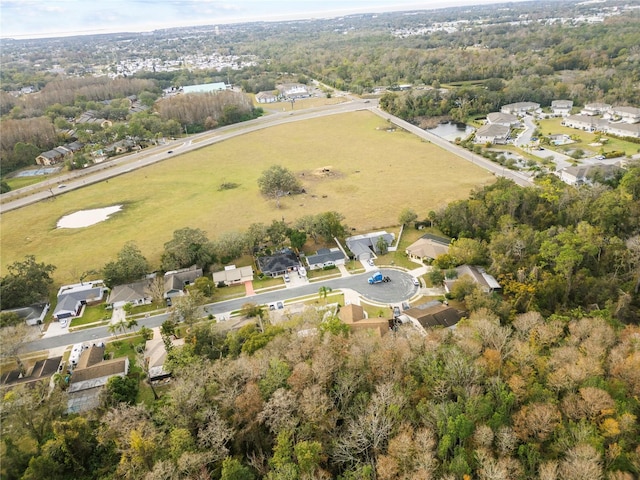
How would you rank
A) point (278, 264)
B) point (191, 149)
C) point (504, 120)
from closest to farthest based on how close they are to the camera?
point (278, 264), point (191, 149), point (504, 120)

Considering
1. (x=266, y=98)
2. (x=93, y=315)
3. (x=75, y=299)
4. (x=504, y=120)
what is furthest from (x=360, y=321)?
(x=266, y=98)

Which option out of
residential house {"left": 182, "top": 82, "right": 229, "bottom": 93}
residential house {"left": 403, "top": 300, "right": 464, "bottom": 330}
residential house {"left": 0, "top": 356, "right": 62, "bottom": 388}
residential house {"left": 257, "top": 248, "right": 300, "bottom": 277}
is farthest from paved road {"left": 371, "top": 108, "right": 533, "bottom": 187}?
residential house {"left": 182, "top": 82, "right": 229, "bottom": 93}

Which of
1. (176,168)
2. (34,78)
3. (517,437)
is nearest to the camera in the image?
(517,437)

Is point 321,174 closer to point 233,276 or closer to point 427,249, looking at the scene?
point 427,249

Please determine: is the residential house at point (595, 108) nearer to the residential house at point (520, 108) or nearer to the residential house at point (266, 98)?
the residential house at point (520, 108)

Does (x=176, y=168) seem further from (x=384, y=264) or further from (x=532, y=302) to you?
(x=532, y=302)

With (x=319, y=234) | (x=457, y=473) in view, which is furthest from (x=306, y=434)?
(x=319, y=234)

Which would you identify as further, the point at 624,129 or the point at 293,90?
the point at 293,90
